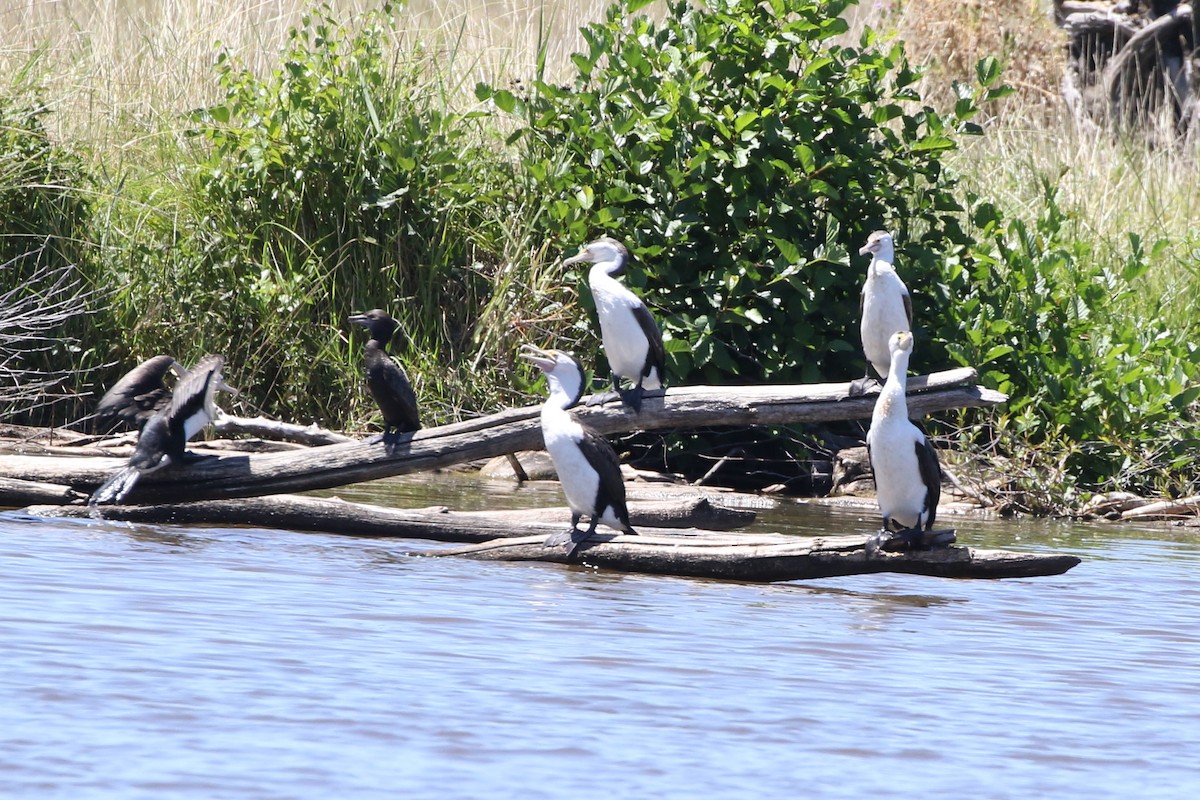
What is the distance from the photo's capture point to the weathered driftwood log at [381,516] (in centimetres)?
686

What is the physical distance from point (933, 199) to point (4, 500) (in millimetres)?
5461

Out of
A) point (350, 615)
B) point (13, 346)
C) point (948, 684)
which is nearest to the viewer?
point (948, 684)

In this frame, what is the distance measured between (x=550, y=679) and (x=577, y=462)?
1.88 metres

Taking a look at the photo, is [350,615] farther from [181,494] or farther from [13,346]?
[13,346]

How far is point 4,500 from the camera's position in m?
7.06

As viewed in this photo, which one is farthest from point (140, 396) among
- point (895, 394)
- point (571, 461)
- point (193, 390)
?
point (895, 394)

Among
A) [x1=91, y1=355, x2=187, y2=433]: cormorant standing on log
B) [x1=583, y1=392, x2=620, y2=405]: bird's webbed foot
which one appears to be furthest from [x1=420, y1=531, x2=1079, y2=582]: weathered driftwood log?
[x1=91, y1=355, x2=187, y2=433]: cormorant standing on log

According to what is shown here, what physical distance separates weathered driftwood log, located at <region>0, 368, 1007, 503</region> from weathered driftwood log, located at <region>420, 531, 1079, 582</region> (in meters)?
0.48

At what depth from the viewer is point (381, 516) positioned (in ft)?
22.8

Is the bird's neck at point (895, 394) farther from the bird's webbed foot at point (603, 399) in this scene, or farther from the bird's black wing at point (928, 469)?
the bird's webbed foot at point (603, 399)

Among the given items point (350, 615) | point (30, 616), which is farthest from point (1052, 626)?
point (30, 616)

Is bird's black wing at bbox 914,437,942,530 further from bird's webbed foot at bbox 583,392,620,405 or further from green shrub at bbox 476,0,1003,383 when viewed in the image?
green shrub at bbox 476,0,1003,383

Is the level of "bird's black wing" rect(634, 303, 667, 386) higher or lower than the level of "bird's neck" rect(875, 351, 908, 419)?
higher

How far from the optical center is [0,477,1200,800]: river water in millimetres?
3852
